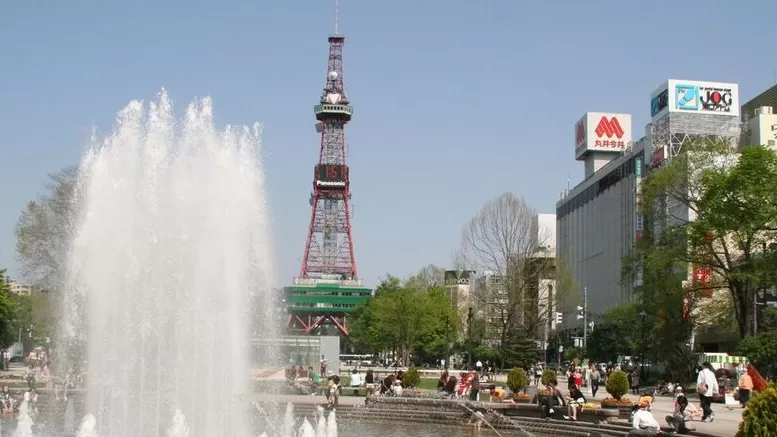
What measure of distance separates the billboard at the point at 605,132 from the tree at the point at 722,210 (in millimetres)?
69591

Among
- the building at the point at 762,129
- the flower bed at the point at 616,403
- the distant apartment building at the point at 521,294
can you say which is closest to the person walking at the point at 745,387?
the flower bed at the point at 616,403

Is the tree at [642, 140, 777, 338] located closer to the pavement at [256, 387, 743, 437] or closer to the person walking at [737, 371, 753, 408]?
the pavement at [256, 387, 743, 437]

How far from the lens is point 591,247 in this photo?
112250mm

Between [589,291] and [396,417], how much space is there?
86570 mm

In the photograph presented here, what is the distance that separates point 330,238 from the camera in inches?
5768

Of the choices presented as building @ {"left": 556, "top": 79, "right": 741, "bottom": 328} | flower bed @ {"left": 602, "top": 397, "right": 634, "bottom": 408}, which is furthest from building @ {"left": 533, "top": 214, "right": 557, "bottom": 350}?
flower bed @ {"left": 602, "top": 397, "right": 634, "bottom": 408}

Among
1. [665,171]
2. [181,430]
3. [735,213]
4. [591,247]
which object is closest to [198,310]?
[181,430]

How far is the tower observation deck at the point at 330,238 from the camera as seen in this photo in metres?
143

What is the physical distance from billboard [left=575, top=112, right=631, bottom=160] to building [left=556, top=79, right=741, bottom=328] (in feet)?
0.40

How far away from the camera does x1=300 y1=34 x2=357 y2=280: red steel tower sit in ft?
479

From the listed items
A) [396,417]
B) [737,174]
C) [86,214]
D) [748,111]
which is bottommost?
[396,417]

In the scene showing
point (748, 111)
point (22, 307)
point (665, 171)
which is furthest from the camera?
point (748, 111)

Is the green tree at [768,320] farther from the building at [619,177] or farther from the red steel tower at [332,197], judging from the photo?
the red steel tower at [332,197]

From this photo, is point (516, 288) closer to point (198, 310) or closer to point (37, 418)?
point (37, 418)
